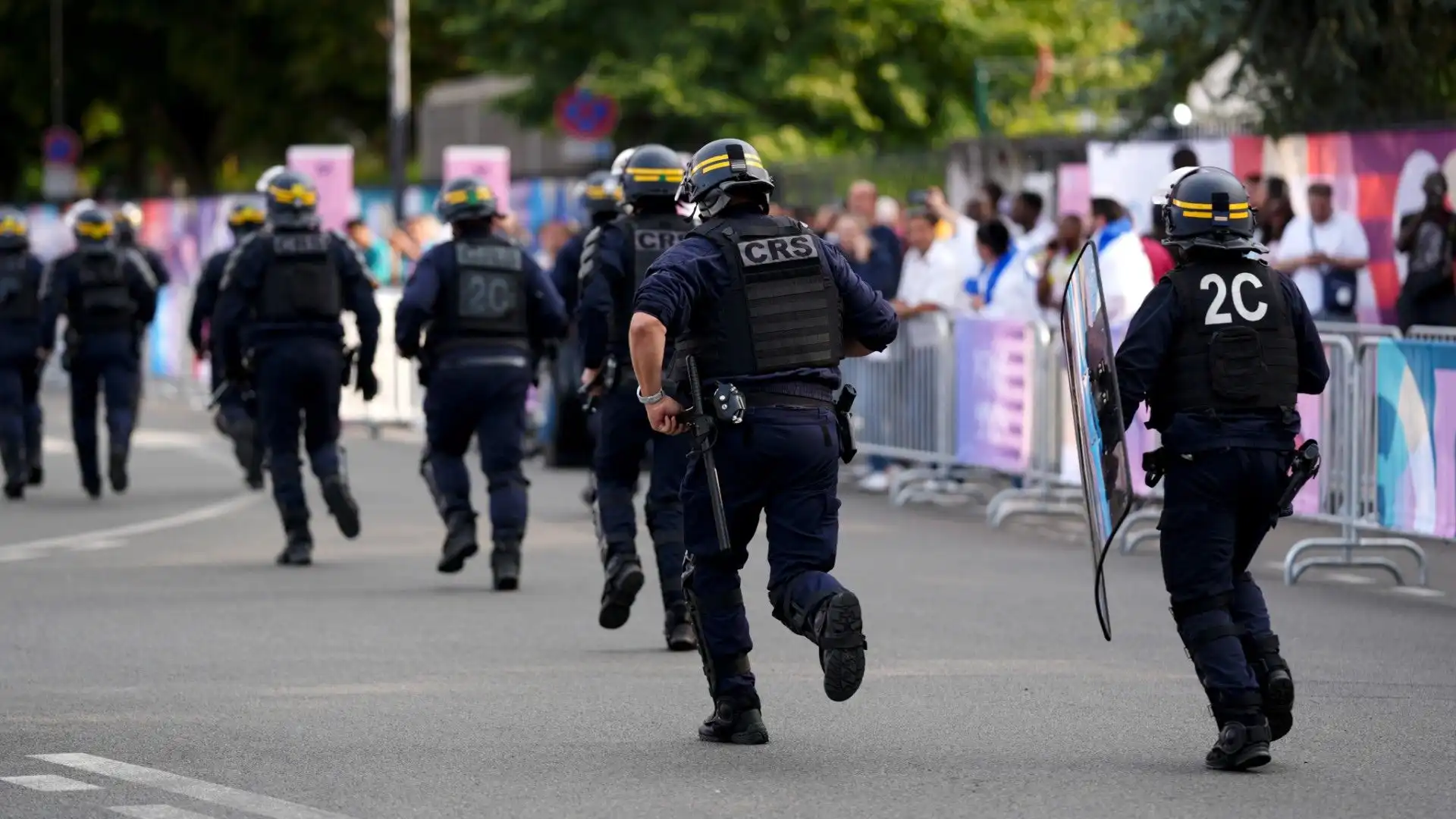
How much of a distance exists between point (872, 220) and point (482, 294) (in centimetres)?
722

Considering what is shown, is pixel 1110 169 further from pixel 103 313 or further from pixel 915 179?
A: pixel 103 313

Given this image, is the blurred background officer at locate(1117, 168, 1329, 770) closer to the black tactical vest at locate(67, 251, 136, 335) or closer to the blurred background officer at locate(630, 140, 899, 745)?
the blurred background officer at locate(630, 140, 899, 745)

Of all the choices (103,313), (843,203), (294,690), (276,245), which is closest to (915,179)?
(843,203)

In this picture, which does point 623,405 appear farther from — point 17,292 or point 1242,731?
point 17,292

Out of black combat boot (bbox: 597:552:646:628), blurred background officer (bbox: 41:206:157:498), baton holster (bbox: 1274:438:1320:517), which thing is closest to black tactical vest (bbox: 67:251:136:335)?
blurred background officer (bbox: 41:206:157:498)

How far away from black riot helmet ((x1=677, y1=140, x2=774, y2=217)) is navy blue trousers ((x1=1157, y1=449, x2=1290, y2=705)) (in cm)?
148

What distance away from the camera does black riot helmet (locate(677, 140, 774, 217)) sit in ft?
26.8

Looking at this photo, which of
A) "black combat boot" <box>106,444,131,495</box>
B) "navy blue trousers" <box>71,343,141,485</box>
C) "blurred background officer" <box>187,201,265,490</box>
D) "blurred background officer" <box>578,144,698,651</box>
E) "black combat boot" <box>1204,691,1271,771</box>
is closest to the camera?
"black combat boot" <box>1204,691,1271,771</box>

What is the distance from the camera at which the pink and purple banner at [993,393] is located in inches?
631

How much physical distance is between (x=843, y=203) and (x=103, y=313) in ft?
27.4

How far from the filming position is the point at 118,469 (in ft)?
59.9

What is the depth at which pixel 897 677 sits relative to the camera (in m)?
9.66

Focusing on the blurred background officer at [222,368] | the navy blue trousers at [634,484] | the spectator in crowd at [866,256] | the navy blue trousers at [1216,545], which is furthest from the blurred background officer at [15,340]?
the navy blue trousers at [1216,545]

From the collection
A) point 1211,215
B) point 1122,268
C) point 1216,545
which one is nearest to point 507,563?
point 1122,268
